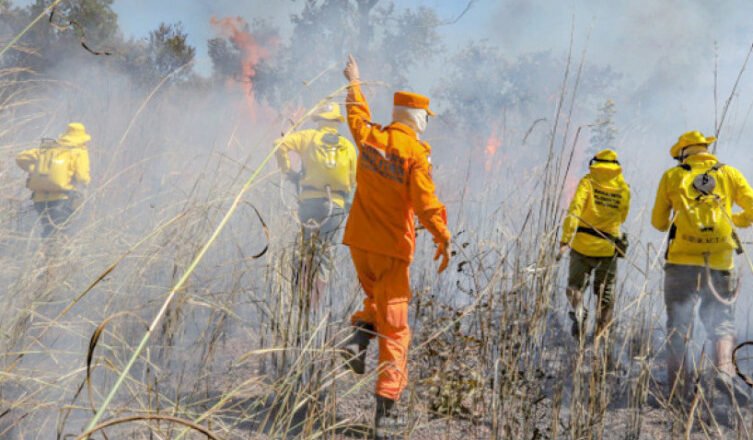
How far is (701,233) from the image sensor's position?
4000 millimetres

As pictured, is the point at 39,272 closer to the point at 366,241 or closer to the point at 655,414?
the point at 366,241

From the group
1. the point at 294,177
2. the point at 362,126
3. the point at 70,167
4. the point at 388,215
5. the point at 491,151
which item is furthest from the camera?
the point at 491,151

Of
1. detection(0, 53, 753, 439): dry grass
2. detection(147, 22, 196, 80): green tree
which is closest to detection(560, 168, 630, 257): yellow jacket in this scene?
detection(0, 53, 753, 439): dry grass

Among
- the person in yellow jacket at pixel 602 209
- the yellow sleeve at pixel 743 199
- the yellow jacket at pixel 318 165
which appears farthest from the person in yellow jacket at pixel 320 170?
the yellow sleeve at pixel 743 199

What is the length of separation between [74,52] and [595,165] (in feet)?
47.2

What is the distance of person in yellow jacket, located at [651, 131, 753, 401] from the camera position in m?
3.97

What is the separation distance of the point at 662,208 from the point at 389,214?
78.5 inches

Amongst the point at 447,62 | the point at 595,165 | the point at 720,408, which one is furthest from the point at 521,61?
the point at 720,408

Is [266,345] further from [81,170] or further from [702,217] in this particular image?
[81,170]

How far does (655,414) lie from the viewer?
354 centimetres

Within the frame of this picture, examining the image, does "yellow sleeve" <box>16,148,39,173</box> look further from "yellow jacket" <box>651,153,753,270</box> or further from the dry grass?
"yellow jacket" <box>651,153,753,270</box>

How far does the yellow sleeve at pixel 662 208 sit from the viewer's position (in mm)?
4176

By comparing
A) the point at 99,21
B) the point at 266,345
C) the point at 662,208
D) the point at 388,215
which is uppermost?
the point at 99,21

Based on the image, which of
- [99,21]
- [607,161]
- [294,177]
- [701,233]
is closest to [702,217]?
[701,233]
